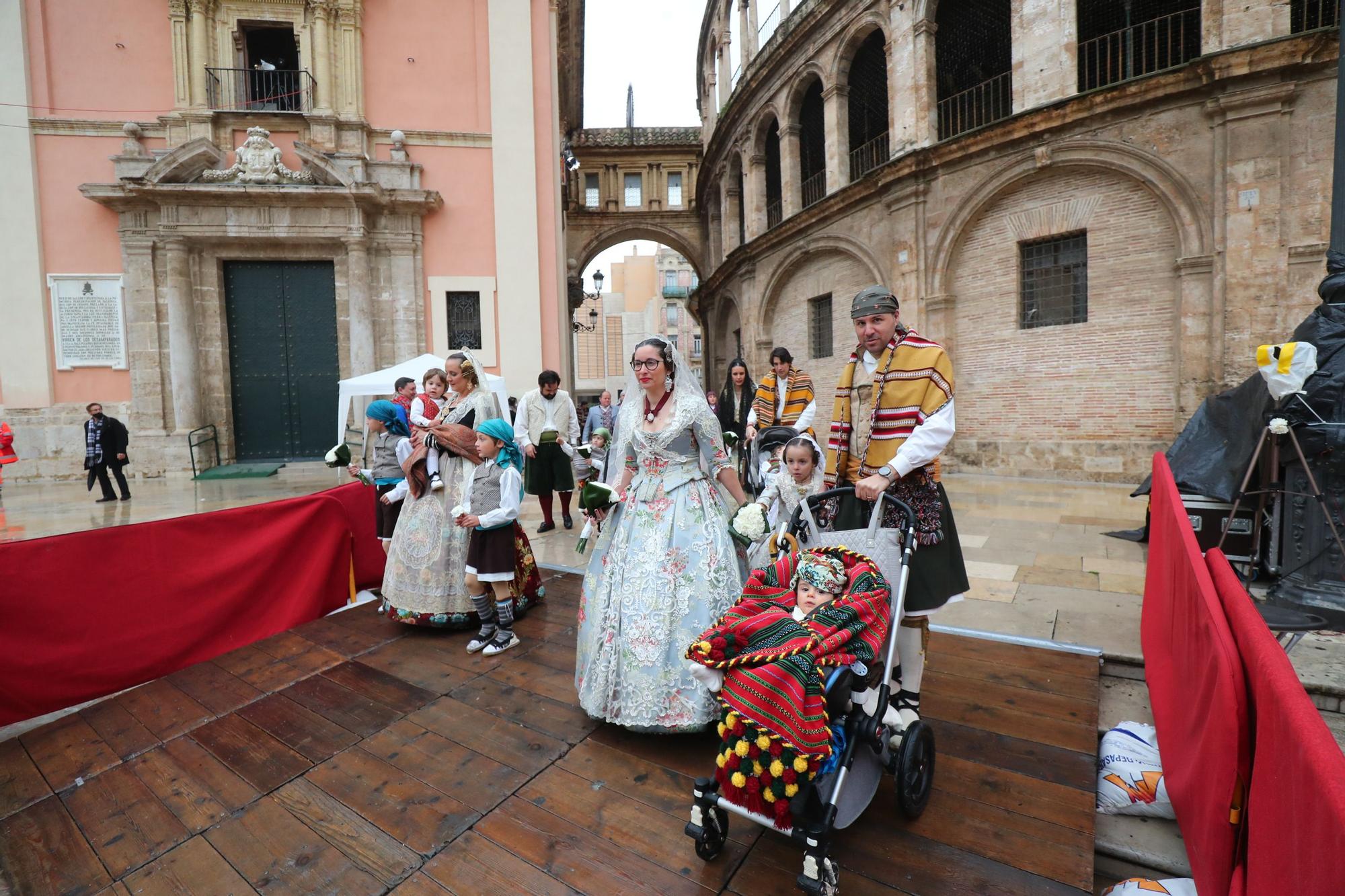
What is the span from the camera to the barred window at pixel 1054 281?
1127 centimetres

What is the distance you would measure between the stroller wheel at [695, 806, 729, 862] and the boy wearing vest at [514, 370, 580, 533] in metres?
5.25

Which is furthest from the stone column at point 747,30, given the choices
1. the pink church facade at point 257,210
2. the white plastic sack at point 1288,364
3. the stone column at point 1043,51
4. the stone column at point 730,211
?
the white plastic sack at point 1288,364

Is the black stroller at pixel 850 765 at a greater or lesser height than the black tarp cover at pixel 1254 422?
lesser

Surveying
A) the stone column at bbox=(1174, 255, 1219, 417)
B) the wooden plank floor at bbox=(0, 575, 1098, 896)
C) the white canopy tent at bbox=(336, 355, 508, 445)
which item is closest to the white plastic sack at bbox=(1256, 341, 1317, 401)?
the wooden plank floor at bbox=(0, 575, 1098, 896)

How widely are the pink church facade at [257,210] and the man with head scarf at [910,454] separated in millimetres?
11375

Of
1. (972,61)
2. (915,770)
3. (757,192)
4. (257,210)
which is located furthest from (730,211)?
(915,770)

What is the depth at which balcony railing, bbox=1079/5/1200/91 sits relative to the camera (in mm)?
10898

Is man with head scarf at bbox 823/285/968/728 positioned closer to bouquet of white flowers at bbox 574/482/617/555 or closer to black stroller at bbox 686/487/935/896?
black stroller at bbox 686/487/935/896

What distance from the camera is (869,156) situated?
625 inches

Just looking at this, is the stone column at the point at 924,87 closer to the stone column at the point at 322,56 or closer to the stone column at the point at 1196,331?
the stone column at the point at 1196,331

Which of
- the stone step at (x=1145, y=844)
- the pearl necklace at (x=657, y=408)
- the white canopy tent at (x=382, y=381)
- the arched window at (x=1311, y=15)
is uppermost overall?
the arched window at (x=1311, y=15)

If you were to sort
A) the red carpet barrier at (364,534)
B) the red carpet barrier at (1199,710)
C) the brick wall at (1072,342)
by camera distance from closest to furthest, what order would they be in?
the red carpet barrier at (1199,710) < the red carpet barrier at (364,534) < the brick wall at (1072,342)

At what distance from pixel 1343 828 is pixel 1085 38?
15.8m

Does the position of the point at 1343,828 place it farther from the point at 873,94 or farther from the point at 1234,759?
the point at 873,94
